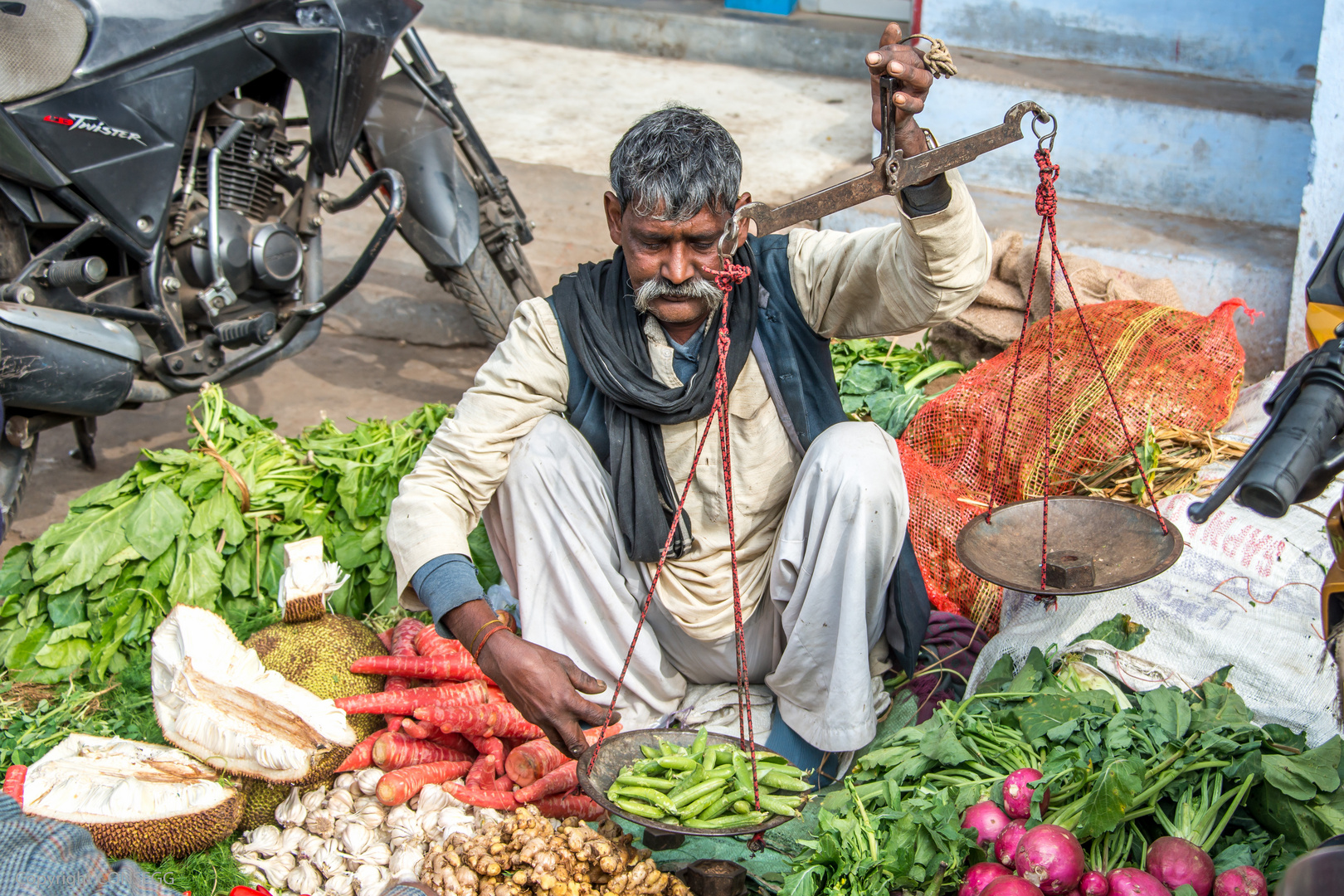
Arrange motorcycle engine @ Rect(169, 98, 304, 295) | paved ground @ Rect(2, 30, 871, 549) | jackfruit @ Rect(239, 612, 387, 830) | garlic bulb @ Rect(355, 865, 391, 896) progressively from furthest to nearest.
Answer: paved ground @ Rect(2, 30, 871, 549), motorcycle engine @ Rect(169, 98, 304, 295), jackfruit @ Rect(239, 612, 387, 830), garlic bulb @ Rect(355, 865, 391, 896)

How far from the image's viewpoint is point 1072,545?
2.48m

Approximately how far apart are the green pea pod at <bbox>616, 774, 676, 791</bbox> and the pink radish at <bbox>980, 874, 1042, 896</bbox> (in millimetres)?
597

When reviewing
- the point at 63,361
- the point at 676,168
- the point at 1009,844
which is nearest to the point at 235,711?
the point at 63,361

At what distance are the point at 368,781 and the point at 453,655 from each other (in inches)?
13.5

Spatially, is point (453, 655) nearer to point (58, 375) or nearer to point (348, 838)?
point (348, 838)

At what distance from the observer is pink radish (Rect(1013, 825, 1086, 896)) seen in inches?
71.0

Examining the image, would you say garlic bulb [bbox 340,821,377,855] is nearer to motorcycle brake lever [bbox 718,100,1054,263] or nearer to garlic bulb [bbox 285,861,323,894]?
garlic bulb [bbox 285,861,323,894]

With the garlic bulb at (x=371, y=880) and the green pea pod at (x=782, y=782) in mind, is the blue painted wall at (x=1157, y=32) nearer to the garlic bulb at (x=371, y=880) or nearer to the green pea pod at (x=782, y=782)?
the green pea pod at (x=782, y=782)

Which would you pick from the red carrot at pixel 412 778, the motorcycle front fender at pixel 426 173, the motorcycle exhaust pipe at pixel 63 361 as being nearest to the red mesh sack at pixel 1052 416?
the red carrot at pixel 412 778

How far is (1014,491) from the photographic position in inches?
122

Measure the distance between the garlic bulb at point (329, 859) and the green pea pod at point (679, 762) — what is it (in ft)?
2.33

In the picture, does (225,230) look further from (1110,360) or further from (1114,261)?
(1114,261)

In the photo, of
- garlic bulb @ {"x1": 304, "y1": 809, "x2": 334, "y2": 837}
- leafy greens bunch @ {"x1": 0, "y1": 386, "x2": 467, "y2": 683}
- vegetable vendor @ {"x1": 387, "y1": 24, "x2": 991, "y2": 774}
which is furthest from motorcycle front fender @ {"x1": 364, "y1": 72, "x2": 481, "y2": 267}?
garlic bulb @ {"x1": 304, "y1": 809, "x2": 334, "y2": 837}

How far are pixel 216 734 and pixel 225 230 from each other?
68.0 inches
